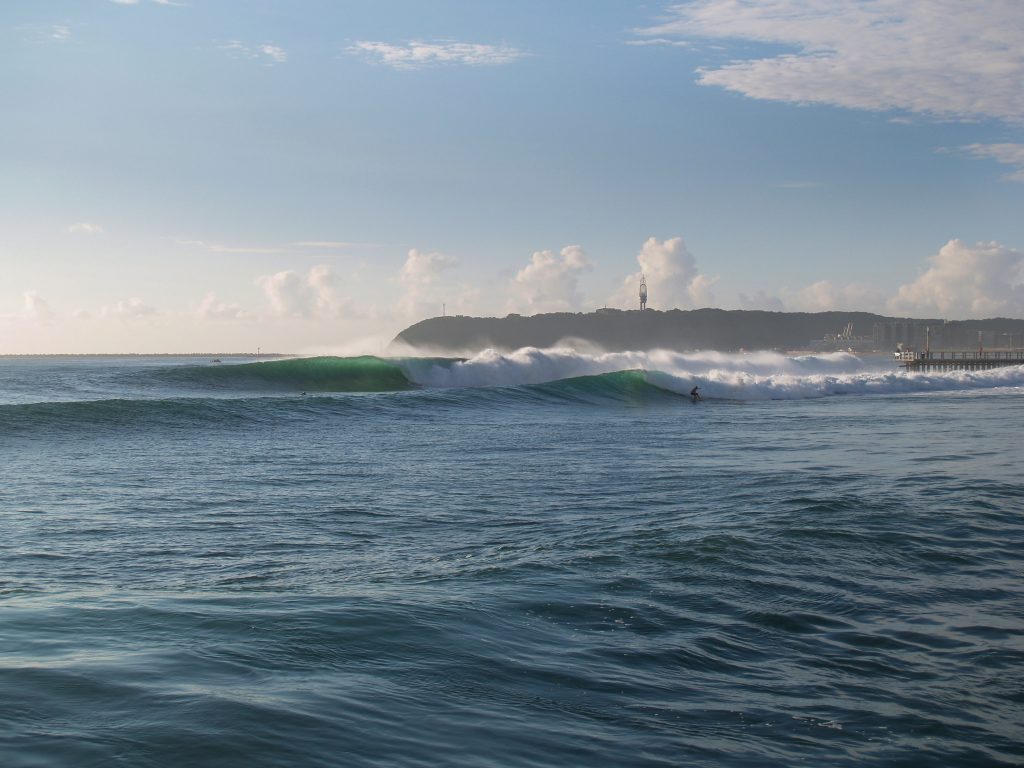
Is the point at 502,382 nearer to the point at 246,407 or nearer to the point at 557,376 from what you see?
the point at 557,376

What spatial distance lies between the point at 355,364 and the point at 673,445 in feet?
133

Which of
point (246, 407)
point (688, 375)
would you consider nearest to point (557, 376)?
point (688, 375)

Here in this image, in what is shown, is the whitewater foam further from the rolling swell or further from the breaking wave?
the rolling swell

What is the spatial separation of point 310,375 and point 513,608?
50916mm

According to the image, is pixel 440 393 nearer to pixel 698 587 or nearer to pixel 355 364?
pixel 355 364

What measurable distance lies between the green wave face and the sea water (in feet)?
114

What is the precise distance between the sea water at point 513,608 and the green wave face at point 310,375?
34.9 meters

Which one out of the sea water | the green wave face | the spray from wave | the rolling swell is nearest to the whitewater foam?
the spray from wave

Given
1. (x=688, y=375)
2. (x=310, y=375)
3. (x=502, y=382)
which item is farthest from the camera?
(x=310, y=375)

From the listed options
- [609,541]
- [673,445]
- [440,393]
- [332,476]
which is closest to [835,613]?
[609,541]

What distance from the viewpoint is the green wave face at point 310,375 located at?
53.2 m

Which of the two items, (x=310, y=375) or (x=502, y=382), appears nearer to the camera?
(x=502, y=382)

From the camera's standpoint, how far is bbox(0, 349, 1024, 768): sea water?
187 inches

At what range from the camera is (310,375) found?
186 feet
